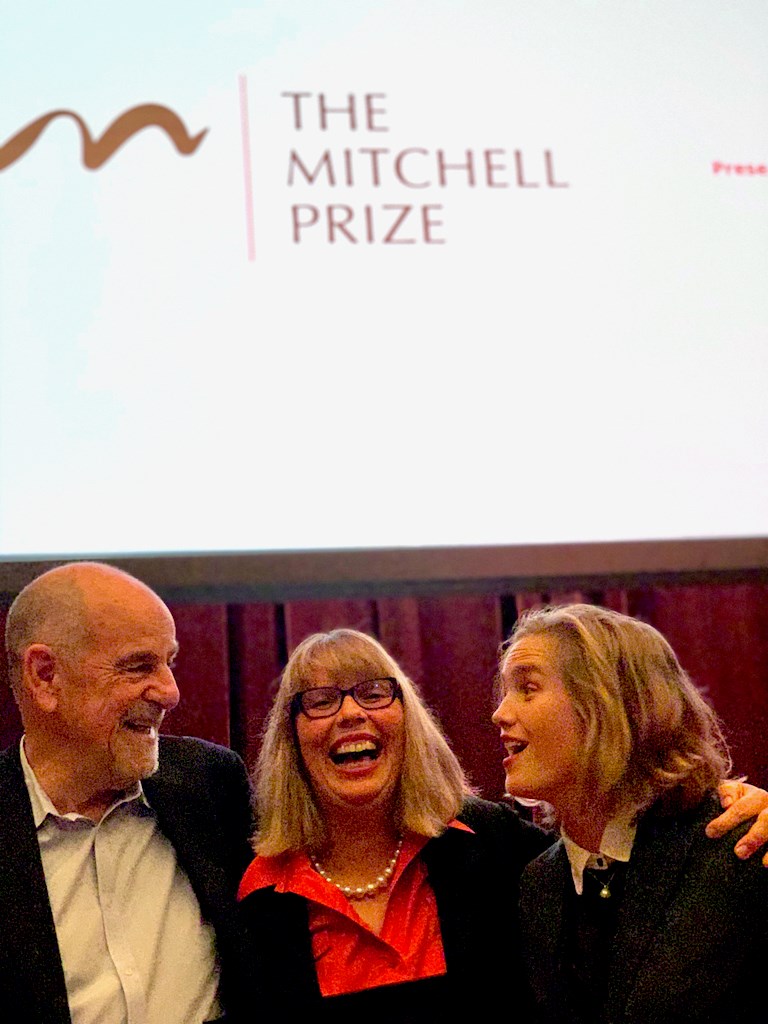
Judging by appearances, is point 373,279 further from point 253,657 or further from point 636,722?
point 636,722

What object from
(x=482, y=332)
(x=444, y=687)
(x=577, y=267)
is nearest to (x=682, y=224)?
(x=577, y=267)

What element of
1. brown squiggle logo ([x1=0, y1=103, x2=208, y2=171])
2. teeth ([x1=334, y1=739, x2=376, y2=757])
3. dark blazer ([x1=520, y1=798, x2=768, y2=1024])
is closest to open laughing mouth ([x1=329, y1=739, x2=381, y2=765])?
teeth ([x1=334, y1=739, x2=376, y2=757])

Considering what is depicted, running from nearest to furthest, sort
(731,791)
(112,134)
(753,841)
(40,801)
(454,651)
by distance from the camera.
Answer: (753,841)
(731,791)
(40,801)
(112,134)
(454,651)

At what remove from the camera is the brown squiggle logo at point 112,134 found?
284 cm

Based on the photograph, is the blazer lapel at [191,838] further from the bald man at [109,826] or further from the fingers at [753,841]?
the fingers at [753,841]

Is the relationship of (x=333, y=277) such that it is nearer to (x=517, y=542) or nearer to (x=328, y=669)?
(x=517, y=542)

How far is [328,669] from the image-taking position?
2316 mm

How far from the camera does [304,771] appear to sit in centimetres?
234

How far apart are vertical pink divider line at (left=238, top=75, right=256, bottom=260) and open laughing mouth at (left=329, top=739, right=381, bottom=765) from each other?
1.16 meters

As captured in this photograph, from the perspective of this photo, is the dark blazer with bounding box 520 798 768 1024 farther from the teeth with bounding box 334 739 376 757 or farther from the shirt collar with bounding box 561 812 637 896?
the teeth with bounding box 334 739 376 757

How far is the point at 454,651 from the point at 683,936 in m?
1.19

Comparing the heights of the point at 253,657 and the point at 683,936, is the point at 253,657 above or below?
above

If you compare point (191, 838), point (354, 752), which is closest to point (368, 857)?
point (354, 752)

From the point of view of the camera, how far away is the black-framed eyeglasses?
2289 mm
